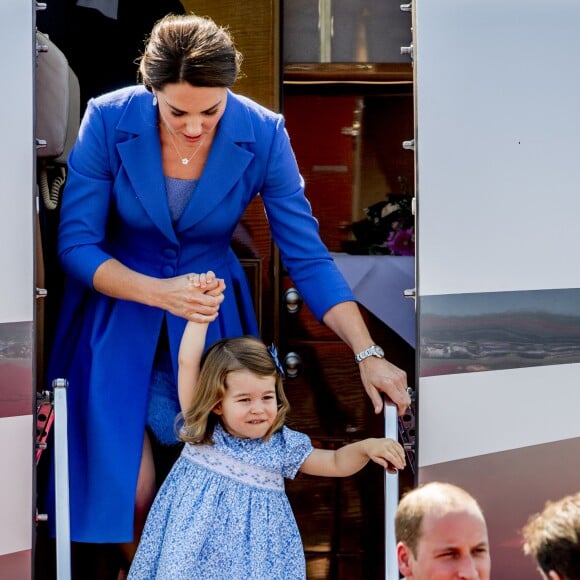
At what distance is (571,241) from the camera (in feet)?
10.2

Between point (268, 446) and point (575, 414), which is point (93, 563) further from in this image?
point (575, 414)

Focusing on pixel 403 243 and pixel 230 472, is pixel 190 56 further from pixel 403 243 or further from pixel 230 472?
pixel 403 243

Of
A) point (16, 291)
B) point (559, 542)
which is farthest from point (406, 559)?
point (16, 291)

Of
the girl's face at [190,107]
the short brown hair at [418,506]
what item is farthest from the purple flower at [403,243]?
the short brown hair at [418,506]

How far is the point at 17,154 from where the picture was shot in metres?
2.94

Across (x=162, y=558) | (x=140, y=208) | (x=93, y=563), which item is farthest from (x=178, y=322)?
(x=93, y=563)

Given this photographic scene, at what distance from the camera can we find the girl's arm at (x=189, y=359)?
3016 mm

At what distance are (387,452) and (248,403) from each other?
37 centimetres

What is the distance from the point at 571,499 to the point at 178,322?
5.03ft

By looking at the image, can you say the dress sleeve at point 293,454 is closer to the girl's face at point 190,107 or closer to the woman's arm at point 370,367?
the woman's arm at point 370,367

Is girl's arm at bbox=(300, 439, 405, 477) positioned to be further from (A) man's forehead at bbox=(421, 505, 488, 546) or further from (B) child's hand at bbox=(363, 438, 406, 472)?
(A) man's forehead at bbox=(421, 505, 488, 546)

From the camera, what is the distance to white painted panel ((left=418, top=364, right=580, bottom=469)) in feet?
10.0

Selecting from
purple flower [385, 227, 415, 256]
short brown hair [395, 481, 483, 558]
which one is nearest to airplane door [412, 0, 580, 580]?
short brown hair [395, 481, 483, 558]

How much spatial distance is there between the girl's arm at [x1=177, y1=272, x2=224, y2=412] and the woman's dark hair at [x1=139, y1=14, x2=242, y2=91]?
1.93 feet
